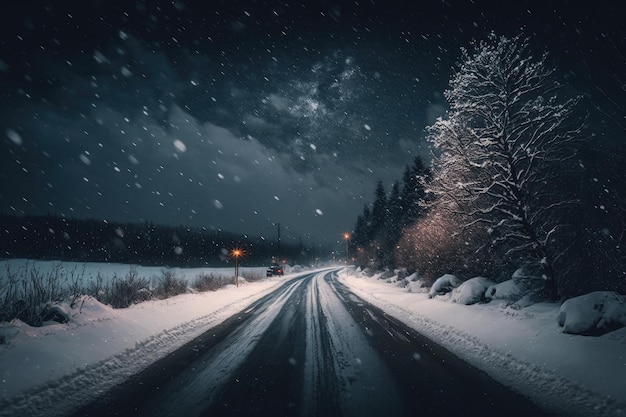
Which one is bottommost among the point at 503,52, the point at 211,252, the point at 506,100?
the point at 211,252

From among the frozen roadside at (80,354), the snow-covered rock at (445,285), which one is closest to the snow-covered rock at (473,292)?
the snow-covered rock at (445,285)

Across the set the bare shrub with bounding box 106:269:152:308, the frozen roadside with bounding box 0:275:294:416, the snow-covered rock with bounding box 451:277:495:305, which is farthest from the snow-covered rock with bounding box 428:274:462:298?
the bare shrub with bounding box 106:269:152:308

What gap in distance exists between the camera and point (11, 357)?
514 cm

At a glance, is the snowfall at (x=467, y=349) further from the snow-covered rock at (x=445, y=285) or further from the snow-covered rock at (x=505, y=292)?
the snow-covered rock at (x=445, y=285)

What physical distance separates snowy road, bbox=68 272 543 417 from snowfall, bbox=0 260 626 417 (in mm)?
514

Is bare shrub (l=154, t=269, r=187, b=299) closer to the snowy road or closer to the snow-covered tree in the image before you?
the snowy road

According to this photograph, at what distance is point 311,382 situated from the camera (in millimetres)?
4750

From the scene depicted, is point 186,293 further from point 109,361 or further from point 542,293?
point 542,293

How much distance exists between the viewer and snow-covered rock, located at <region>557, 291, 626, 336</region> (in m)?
5.89

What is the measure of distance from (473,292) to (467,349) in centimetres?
533

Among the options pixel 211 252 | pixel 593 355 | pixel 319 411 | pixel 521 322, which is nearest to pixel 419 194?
pixel 521 322

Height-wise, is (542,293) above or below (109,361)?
above

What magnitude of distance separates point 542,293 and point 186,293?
17518mm

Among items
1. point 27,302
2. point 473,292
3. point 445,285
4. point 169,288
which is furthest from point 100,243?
point 473,292
